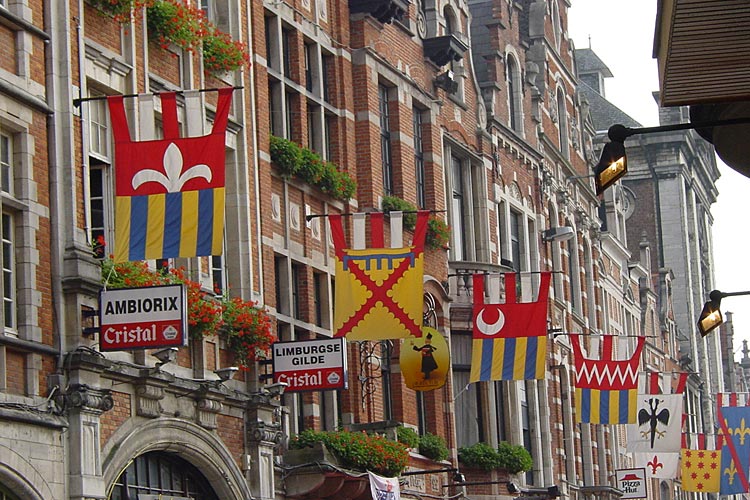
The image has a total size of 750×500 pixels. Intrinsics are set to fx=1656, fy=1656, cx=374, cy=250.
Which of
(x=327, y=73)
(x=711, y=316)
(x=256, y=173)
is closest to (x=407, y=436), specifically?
(x=256, y=173)

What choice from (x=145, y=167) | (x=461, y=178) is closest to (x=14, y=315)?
(x=145, y=167)

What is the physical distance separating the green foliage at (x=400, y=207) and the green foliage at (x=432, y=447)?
3804mm

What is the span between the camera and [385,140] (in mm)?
30281

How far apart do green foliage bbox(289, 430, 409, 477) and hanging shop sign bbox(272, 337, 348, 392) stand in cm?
165

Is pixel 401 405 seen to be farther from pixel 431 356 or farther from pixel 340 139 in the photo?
pixel 340 139

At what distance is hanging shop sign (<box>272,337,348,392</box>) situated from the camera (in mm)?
22594

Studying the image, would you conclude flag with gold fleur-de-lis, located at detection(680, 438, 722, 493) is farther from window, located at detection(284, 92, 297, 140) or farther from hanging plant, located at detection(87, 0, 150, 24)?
hanging plant, located at detection(87, 0, 150, 24)

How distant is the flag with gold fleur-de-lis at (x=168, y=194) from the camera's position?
1719 cm

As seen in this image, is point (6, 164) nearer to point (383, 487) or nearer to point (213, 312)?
point (213, 312)

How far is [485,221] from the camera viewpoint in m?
35.4

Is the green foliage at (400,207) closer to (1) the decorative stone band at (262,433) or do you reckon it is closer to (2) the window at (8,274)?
(1) the decorative stone band at (262,433)

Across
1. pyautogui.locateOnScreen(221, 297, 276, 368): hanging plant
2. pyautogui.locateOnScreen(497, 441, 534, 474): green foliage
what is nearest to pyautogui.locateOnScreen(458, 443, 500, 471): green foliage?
pyautogui.locateOnScreen(497, 441, 534, 474): green foliage

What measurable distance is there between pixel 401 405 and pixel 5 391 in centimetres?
1331

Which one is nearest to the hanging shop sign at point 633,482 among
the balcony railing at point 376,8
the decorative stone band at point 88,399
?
the balcony railing at point 376,8
